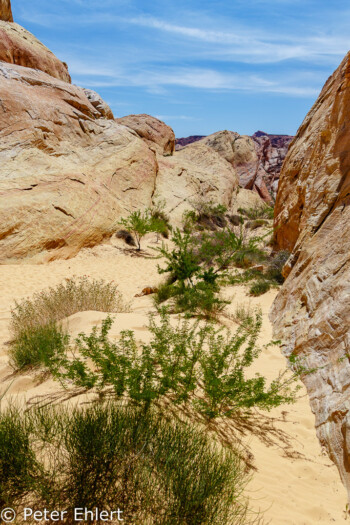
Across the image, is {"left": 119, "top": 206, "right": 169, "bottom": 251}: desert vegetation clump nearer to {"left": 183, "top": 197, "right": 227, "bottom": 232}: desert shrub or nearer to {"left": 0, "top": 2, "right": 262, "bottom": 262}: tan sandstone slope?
{"left": 0, "top": 2, "right": 262, "bottom": 262}: tan sandstone slope

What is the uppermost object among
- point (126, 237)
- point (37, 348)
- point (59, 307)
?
point (126, 237)

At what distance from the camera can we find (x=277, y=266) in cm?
914

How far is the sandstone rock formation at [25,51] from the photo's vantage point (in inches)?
603

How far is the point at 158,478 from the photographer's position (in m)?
1.79

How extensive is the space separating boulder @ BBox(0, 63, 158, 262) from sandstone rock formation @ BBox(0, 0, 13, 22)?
5.99m

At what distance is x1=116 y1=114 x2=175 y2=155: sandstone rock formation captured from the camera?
2498cm

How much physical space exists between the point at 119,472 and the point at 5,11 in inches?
961

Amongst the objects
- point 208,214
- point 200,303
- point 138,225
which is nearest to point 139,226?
point 138,225

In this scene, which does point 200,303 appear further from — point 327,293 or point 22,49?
point 22,49

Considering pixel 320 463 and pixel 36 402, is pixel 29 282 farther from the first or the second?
pixel 320 463

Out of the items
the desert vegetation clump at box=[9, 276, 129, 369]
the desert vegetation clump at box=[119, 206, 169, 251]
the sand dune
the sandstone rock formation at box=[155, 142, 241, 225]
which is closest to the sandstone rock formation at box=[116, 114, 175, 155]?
the sandstone rock formation at box=[155, 142, 241, 225]

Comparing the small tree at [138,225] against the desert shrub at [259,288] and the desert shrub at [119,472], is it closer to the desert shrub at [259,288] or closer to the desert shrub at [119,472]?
the desert shrub at [259,288]

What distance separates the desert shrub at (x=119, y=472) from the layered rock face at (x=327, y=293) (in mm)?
1098

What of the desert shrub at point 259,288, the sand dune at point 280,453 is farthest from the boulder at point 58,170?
the desert shrub at point 259,288
